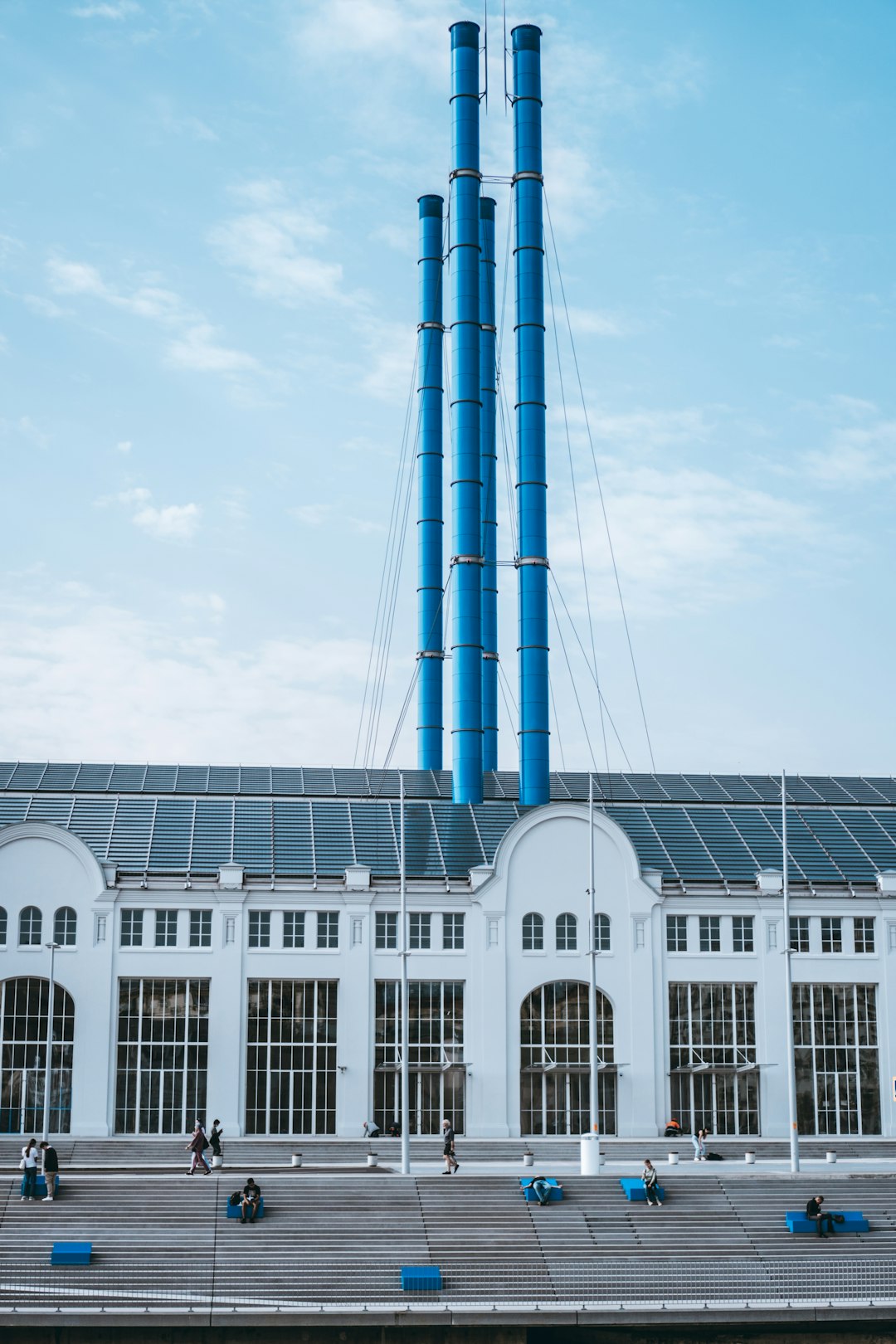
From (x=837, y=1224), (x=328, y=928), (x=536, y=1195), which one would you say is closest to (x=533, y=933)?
(x=328, y=928)

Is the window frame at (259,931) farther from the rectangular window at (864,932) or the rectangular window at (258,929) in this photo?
the rectangular window at (864,932)

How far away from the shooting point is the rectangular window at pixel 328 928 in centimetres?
7281

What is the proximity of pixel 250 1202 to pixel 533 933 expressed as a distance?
2472cm

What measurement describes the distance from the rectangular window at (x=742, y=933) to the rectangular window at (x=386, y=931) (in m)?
15.2

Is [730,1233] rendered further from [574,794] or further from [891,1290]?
[574,794]

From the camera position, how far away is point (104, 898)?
234 ft

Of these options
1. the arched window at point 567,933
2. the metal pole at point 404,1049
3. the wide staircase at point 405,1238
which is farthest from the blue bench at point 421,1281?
the arched window at point 567,933

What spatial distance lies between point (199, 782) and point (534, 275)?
33763 mm

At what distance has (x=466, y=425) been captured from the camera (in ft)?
299

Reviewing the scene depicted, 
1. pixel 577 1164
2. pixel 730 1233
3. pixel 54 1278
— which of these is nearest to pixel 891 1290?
pixel 730 1233

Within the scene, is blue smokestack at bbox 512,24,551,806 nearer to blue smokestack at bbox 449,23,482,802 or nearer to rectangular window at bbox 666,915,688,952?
blue smokestack at bbox 449,23,482,802

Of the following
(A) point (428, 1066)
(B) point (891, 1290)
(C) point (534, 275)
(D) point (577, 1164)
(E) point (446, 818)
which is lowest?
(B) point (891, 1290)

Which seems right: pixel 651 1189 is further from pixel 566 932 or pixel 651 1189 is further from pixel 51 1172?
pixel 566 932

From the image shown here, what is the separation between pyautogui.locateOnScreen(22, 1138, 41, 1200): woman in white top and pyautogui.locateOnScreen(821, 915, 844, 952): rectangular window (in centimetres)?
3749
